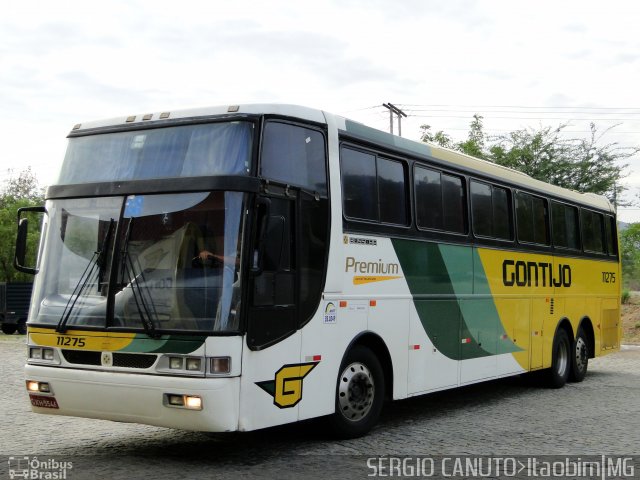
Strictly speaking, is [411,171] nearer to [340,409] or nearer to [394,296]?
[394,296]

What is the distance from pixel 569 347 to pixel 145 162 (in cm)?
965

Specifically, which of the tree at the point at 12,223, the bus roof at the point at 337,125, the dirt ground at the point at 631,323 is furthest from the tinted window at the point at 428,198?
the tree at the point at 12,223

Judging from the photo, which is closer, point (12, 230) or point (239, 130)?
point (239, 130)

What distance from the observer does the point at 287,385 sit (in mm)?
7746

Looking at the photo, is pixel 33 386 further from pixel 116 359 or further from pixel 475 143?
pixel 475 143

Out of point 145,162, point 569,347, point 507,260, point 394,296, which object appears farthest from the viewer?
point 569,347

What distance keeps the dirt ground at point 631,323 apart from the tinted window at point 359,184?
18795mm

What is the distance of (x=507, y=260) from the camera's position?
1257 centimetres

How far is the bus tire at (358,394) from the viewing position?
8625 millimetres

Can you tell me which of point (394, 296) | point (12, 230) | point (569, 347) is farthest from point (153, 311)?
point (12, 230)

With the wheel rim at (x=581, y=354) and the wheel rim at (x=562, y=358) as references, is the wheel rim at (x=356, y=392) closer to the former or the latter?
the wheel rim at (x=562, y=358)

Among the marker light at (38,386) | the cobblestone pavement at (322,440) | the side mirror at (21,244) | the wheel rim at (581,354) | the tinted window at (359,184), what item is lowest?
the cobblestone pavement at (322,440)

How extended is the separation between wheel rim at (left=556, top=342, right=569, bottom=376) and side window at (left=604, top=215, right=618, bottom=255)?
333 cm

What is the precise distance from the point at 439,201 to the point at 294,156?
3.19m
